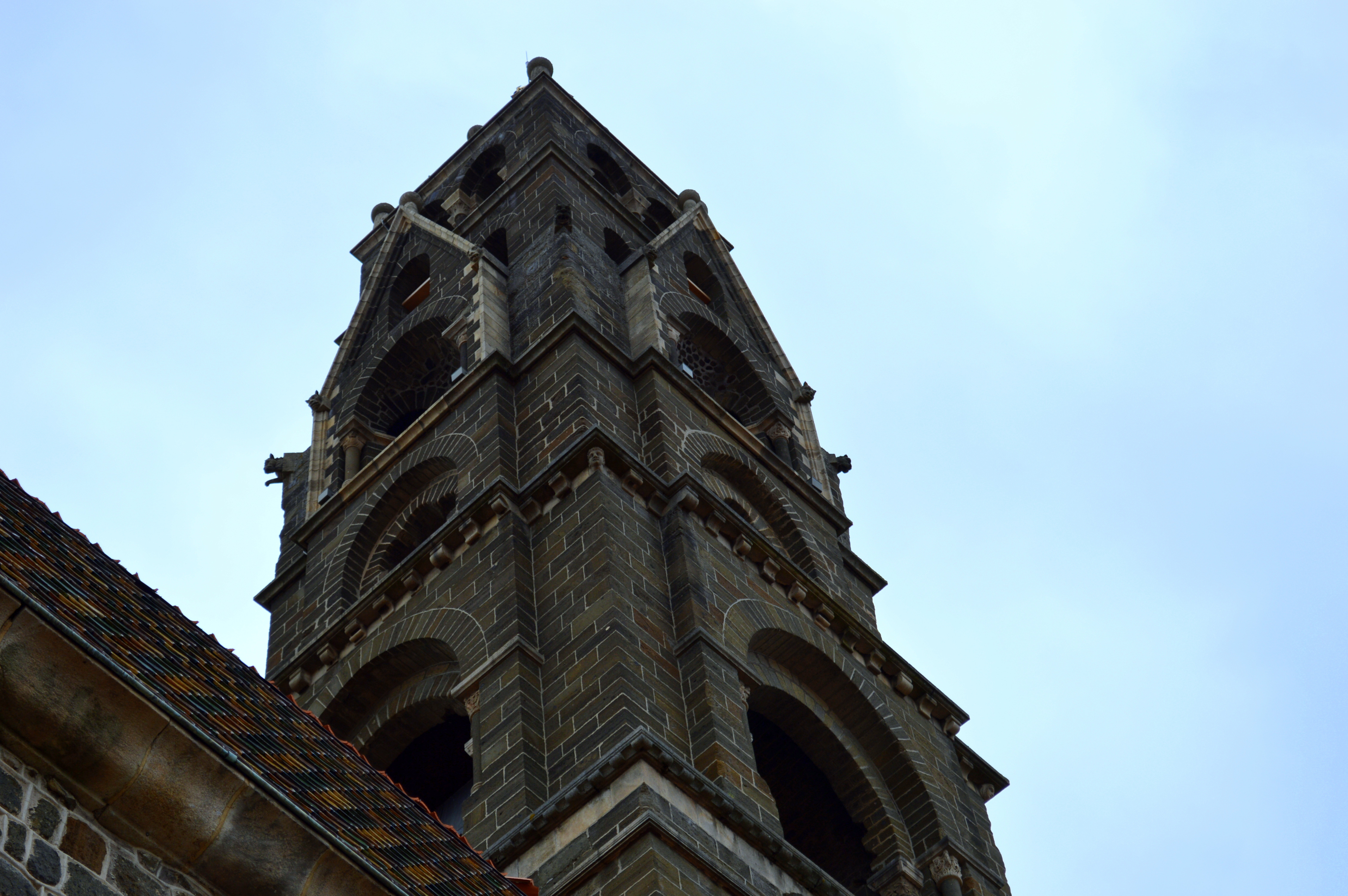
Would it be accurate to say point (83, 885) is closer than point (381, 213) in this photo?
Yes

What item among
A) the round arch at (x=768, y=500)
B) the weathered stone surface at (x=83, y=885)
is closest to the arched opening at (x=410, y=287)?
the round arch at (x=768, y=500)

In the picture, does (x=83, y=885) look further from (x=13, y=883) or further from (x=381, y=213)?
(x=381, y=213)

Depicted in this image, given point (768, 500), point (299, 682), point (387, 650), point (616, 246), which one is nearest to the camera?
point (387, 650)

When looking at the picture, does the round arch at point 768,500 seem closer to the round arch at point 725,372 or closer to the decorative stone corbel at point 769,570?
the decorative stone corbel at point 769,570

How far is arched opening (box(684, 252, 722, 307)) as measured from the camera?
3547 cm

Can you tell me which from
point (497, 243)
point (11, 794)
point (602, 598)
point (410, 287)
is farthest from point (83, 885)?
point (410, 287)

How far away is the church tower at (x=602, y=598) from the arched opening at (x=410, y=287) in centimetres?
61

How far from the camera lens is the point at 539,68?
4100cm

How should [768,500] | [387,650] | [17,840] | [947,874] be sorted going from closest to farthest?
[17,840] → [947,874] → [387,650] → [768,500]

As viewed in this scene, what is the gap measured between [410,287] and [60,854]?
27.0m

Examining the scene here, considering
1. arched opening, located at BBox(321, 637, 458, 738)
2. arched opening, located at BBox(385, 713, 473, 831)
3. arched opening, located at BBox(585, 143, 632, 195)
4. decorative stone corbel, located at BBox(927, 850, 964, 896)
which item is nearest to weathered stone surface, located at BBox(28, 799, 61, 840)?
arched opening, located at BBox(385, 713, 473, 831)

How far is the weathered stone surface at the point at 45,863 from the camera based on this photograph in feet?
29.0

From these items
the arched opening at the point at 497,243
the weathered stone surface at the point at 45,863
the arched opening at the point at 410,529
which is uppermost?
the arched opening at the point at 497,243

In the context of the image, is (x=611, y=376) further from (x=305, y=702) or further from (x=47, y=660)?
(x=47, y=660)
